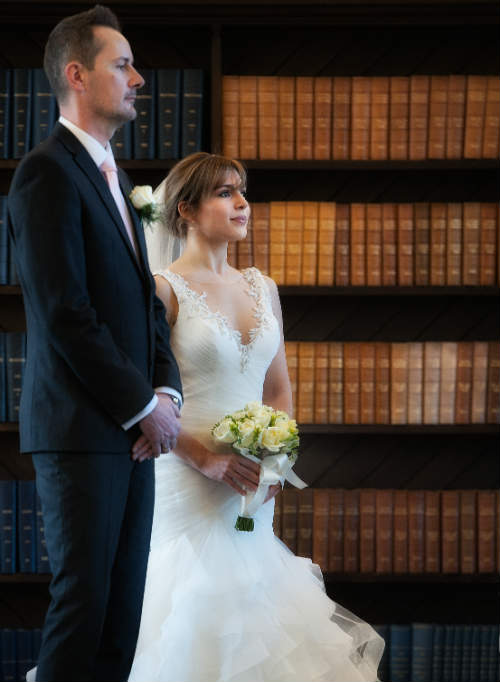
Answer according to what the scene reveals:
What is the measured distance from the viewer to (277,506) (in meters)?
3.19

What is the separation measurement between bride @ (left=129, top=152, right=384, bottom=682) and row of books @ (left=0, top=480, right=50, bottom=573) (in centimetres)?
97

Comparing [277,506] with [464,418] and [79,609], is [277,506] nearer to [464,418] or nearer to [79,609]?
[464,418]

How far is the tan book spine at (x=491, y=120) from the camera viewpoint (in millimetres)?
3178

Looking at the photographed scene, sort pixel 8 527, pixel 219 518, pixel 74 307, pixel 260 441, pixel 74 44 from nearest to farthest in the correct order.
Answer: pixel 74 307 → pixel 74 44 → pixel 260 441 → pixel 219 518 → pixel 8 527

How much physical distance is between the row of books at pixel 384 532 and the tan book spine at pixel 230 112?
3.97ft

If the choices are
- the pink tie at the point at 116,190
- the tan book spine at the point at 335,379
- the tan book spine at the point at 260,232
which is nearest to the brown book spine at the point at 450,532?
the tan book spine at the point at 335,379

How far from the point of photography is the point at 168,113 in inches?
125

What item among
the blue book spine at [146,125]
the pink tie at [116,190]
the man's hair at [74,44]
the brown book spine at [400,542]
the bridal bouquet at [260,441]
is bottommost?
the brown book spine at [400,542]

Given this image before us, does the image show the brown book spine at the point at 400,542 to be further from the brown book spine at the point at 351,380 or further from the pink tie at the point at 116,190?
the pink tie at the point at 116,190

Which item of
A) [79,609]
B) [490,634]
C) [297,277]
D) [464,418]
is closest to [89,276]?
[79,609]

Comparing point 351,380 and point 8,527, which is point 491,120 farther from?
point 8,527

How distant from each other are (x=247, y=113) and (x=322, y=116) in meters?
0.26

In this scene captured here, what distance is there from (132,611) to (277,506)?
1526mm

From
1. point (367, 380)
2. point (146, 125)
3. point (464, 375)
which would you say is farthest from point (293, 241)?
point (464, 375)
